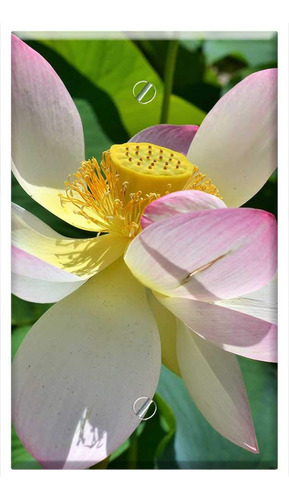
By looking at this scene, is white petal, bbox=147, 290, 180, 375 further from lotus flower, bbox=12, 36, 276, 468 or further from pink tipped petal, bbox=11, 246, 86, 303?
pink tipped petal, bbox=11, 246, 86, 303

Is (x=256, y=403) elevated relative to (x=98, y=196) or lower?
lower

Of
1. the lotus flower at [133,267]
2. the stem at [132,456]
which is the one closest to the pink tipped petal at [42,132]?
the lotus flower at [133,267]

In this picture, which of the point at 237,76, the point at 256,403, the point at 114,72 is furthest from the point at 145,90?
the point at 256,403

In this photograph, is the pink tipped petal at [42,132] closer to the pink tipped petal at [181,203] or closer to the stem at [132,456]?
the pink tipped petal at [181,203]

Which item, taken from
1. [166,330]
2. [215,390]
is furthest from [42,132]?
[215,390]

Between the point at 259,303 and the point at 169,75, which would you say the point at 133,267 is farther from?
the point at 169,75

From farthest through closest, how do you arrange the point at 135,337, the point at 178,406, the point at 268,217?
the point at 178,406 → the point at 135,337 → the point at 268,217

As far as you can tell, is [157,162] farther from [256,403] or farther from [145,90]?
[256,403]
